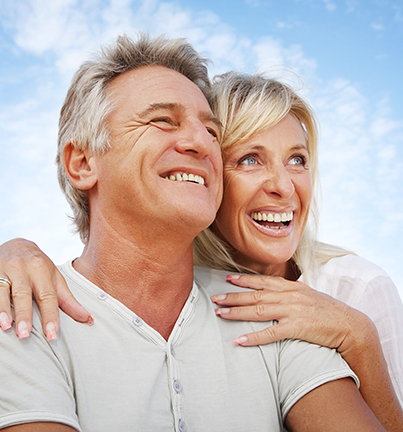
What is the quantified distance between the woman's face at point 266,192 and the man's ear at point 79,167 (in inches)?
34.6

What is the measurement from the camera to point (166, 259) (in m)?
2.26

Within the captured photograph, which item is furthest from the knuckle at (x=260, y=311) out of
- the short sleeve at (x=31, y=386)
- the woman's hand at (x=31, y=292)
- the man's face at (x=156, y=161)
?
the short sleeve at (x=31, y=386)

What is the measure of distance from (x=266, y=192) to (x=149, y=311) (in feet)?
3.65

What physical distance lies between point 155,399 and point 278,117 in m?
1.86

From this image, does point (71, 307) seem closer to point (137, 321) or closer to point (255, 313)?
point (137, 321)

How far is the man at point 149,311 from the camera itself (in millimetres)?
1684

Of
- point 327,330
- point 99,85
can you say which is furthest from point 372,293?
point 99,85

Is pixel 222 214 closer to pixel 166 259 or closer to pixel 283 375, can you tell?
pixel 166 259

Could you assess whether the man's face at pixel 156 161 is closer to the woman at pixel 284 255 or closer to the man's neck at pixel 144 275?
the man's neck at pixel 144 275

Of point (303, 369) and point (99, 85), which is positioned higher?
point (99, 85)

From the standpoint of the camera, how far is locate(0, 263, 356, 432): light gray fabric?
153 centimetres

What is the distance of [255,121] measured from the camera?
280 cm

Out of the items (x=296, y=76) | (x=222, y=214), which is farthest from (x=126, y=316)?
(x=296, y=76)

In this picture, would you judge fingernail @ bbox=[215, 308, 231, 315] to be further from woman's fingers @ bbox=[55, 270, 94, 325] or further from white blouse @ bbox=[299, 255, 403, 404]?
white blouse @ bbox=[299, 255, 403, 404]
